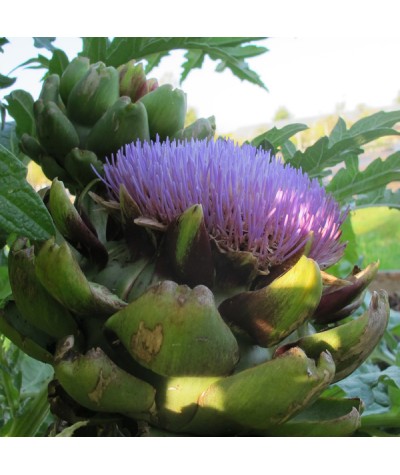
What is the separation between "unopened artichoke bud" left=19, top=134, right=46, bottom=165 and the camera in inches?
28.4

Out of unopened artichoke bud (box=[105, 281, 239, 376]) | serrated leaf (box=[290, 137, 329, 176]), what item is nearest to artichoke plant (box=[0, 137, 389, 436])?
unopened artichoke bud (box=[105, 281, 239, 376])

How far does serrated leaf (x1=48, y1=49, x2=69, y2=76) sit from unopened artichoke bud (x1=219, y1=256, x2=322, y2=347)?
44cm

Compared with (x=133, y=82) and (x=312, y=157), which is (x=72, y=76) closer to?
(x=133, y=82)

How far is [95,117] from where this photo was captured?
2.27ft

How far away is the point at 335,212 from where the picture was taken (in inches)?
24.5

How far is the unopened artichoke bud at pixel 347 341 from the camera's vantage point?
52 centimetres

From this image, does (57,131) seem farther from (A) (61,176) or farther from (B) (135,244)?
(B) (135,244)

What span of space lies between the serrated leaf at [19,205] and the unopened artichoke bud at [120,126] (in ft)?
0.65

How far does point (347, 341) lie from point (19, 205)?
11.2 inches

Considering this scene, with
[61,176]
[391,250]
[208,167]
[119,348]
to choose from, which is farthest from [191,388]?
[391,250]

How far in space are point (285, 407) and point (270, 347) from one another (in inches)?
2.5

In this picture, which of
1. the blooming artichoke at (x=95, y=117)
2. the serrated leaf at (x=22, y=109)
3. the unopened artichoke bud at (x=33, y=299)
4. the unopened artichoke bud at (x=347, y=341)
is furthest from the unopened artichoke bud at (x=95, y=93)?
the unopened artichoke bud at (x=347, y=341)

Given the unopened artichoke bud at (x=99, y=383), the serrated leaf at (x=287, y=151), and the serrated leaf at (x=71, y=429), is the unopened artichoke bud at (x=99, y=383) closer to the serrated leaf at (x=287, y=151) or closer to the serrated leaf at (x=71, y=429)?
the serrated leaf at (x=71, y=429)

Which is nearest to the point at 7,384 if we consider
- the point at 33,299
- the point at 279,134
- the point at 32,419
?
the point at 32,419
